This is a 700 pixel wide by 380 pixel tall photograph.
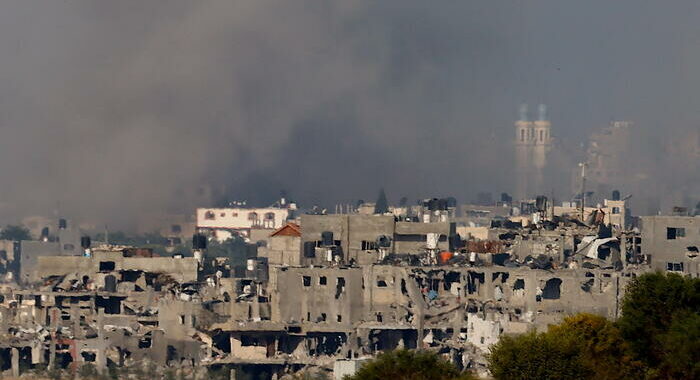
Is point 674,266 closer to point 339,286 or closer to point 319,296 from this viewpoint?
point 339,286

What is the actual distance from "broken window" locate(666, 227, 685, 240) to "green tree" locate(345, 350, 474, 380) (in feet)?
133

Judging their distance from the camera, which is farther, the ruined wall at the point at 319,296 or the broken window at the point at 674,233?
the ruined wall at the point at 319,296

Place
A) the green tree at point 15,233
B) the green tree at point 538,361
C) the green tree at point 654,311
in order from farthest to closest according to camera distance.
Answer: the green tree at point 15,233, the green tree at point 654,311, the green tree at point 538,361

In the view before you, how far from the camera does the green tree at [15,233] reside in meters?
170

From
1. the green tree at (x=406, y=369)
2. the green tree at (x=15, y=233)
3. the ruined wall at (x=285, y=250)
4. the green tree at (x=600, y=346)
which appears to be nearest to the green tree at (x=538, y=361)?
the green tree at (x=600, y=346)

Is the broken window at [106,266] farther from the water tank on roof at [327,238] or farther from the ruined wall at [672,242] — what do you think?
the ruined wall at [672,242]

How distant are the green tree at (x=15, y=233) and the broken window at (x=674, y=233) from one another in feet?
254

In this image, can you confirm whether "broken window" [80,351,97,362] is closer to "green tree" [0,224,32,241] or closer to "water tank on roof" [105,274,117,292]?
"water tank on roof" [105,274,117,292]

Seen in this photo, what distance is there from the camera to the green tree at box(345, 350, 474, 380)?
183ft

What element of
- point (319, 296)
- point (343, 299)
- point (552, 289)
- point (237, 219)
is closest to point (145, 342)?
point (319, 296)

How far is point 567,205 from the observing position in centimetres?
14400

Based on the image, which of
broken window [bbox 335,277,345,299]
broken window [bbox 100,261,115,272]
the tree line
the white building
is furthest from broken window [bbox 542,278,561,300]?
the white building

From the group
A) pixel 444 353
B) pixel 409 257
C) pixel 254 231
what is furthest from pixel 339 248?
pixel 254 231

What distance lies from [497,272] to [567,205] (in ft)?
151
